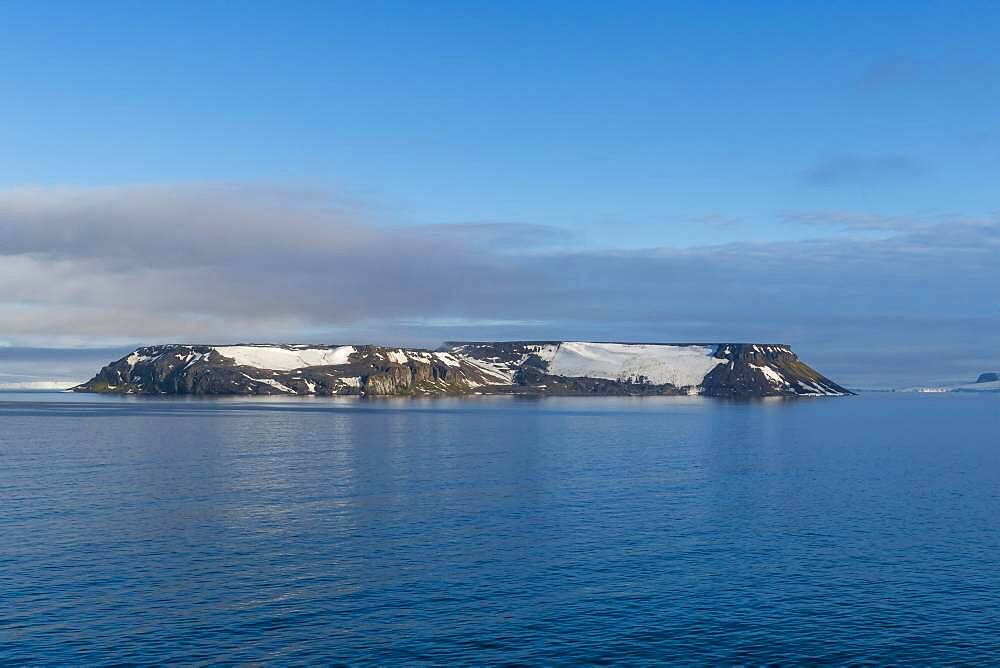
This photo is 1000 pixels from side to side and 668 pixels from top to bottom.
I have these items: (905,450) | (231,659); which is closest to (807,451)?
(905,450)

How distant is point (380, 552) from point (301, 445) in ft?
290

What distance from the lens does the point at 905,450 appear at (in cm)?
15238

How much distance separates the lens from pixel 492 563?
59094 millimetres

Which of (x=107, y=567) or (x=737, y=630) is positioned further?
(x=107, y=567)

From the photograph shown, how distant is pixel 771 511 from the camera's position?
81750 millimetres

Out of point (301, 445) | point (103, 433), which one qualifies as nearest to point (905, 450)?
point (301, 445)

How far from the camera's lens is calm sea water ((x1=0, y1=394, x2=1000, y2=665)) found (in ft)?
143

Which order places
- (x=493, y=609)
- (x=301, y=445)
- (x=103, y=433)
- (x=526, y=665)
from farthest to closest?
(x=103, y=433) → (x=301, y=445) → (x=493, y=609) → (x=526, y=665)

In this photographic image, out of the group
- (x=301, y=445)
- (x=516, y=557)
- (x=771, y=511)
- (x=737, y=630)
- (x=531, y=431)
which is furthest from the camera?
(x=531, y=431)

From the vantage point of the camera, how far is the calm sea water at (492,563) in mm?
43500

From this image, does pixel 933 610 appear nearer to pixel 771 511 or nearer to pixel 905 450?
pixel 771 511

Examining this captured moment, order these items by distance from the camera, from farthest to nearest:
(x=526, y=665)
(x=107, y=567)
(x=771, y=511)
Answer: (x=771, y=511), (x=107, y=567), (x=526, y=665)

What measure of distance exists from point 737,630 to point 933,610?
12.8 m

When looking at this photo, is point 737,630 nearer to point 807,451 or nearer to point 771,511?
point 771,511
